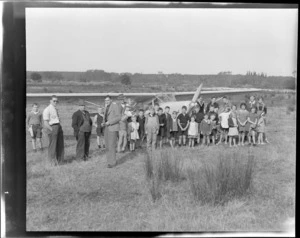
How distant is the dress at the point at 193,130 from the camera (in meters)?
5.60

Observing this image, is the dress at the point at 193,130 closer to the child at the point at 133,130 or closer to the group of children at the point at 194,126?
the group of children at the point at 194,126

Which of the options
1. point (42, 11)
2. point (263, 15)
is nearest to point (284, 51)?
point (263, 15)

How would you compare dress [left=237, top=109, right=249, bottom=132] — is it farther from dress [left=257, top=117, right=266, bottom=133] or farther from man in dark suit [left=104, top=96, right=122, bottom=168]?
man in dark suit [left=104, top=96, right=122, bottom=168]

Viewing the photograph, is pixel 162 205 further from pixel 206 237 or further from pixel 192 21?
pixel 192 21

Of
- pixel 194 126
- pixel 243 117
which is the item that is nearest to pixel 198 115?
pixel 194 126

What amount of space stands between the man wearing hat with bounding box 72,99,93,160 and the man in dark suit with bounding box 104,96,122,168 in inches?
7.9

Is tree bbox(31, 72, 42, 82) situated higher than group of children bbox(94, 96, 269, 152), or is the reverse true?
tree bbox(31, 72, 42, 82)

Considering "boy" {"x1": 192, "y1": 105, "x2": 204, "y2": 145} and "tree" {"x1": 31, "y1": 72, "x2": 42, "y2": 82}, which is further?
"boy" {"x1": 192, "y1": 105, "x2": 204, "y2": 145}

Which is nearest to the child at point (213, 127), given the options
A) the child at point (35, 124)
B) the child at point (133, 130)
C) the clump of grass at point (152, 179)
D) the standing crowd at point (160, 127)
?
the standing crowd at point (160, 127)

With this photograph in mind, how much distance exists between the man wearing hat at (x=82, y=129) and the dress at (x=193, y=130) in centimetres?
117

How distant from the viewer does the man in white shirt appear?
18.1ft

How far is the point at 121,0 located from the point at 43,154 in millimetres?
2014

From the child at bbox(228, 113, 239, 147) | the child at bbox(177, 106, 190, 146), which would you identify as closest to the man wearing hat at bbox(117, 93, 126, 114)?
the child at bbox(177, 106, 190, 146)

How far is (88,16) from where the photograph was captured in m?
5.42
